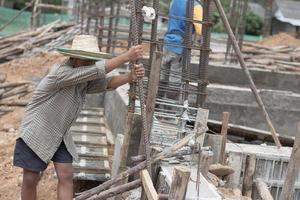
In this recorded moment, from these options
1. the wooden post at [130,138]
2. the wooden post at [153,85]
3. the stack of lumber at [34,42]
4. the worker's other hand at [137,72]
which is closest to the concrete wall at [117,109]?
the wooden post at [130,138]

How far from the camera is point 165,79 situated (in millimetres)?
6969

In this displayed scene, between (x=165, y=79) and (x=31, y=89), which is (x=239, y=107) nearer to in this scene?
(x=165, y=79)

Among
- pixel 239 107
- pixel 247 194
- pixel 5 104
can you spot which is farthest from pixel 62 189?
pixel 5 104

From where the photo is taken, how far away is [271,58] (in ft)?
45.9

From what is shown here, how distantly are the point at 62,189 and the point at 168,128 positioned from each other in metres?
1.46

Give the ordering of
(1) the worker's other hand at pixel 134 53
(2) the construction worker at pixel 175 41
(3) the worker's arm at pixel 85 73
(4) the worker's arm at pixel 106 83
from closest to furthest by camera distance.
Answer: (1) the worker's other hand at pixel 134 53
(3) the worker's arm at pixel 85 73
(4) the worker's arm at pixel 106 83
(2) the construction worker at pixel 175 41

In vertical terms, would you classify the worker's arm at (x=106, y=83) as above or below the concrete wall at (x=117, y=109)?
above

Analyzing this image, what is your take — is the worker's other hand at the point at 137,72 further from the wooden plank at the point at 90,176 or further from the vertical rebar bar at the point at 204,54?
the wooden plank at the point at 90,176

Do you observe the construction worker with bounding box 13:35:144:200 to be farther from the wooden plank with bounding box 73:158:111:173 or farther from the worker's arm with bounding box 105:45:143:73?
the wooden plank with bounding box 73:158:111:173

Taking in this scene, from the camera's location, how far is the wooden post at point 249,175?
562cm

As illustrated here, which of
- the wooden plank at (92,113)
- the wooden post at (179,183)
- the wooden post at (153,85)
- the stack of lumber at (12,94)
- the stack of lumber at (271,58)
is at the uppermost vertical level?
the wooden post at (153,85)

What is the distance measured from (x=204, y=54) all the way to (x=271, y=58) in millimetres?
8333

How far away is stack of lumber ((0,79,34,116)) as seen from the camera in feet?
35.1

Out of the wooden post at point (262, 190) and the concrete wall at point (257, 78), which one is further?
the concrete wall at point (257, 78)
